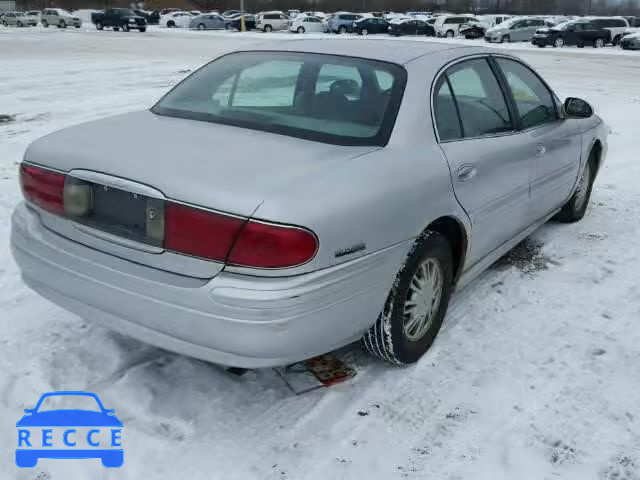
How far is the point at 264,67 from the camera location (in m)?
3.68

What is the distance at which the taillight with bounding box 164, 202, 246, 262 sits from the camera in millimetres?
2375

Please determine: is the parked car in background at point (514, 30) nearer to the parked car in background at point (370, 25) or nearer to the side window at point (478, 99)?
the parked car in background at point (370, 25)

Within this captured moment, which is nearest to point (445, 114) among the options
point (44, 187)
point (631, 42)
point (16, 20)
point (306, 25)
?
point (44, 187)

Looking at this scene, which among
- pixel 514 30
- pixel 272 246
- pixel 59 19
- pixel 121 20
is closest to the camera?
pixel 272 246

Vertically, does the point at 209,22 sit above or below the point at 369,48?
below

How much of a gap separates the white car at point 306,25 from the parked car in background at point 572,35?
1715 cm

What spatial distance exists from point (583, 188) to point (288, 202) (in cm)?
389

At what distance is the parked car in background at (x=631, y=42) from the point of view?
3133cm

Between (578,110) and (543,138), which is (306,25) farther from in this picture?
(543,138)

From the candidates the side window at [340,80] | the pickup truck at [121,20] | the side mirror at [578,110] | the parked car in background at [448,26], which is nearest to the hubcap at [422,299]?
the side window at [340,80]

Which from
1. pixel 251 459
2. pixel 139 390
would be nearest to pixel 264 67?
pixel 139 390

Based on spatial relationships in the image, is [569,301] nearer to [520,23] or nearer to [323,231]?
[323,231]

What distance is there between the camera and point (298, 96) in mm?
3494

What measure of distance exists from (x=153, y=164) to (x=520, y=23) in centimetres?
3839
